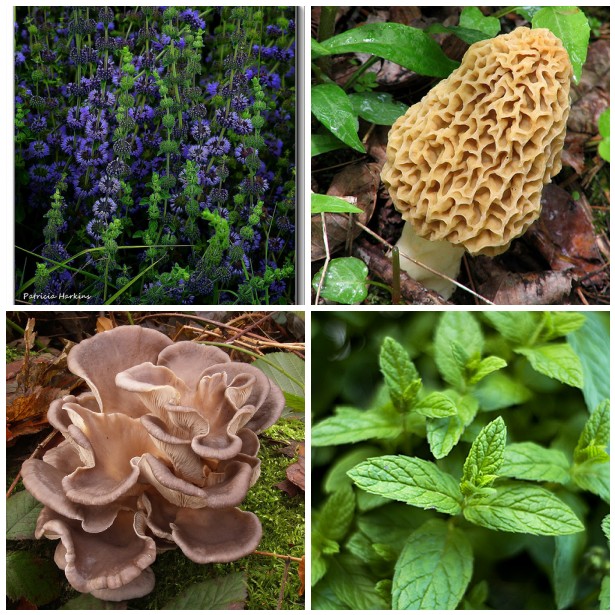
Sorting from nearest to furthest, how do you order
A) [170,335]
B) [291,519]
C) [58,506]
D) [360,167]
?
[58,506]
[291,519]
[170,335]
[360,167]

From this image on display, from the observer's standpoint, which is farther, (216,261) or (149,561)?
(216,261)

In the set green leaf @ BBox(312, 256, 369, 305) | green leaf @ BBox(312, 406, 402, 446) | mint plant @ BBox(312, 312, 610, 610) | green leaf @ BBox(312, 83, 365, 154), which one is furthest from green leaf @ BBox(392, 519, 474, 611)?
green leaf @ BBox(312, 83, 365, 154)

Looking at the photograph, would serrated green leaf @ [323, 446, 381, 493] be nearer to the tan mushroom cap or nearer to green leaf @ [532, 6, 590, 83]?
the tan mushroom cap

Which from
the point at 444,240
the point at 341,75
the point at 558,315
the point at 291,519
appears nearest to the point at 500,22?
the point at 341,75

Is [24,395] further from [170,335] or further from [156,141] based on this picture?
[156,141]

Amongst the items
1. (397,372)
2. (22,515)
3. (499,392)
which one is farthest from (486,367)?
(22,515)

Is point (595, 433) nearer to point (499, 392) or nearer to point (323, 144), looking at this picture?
point (499, 392)
